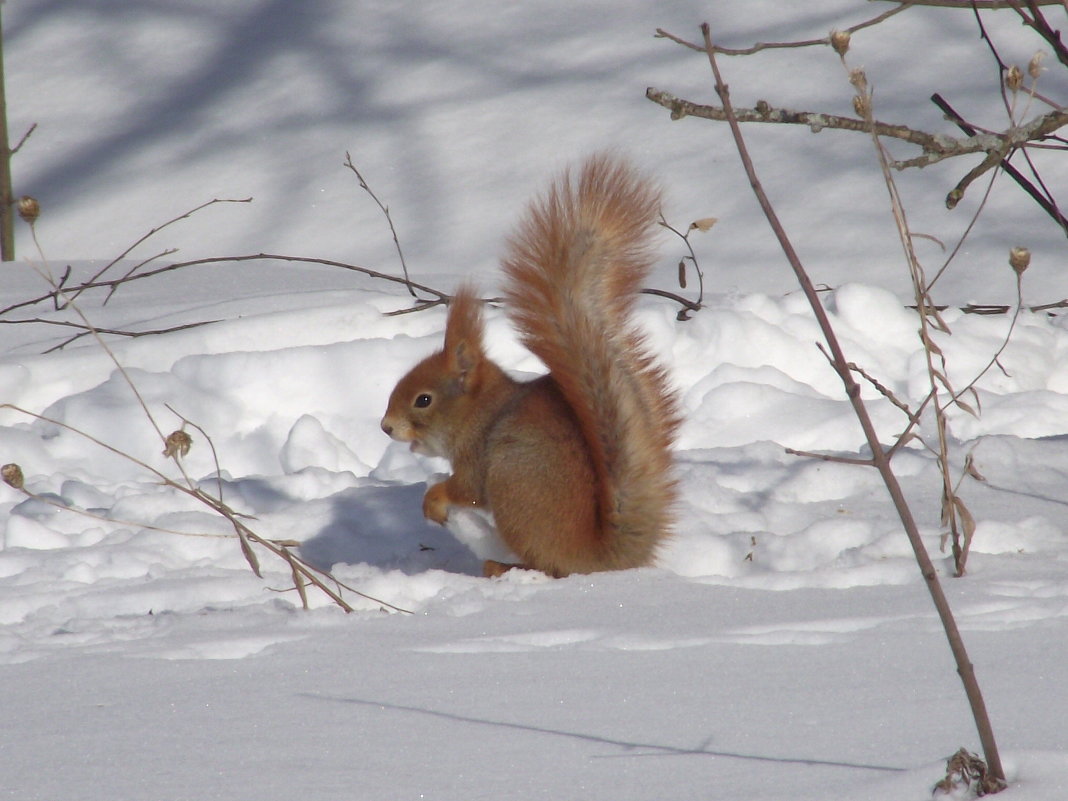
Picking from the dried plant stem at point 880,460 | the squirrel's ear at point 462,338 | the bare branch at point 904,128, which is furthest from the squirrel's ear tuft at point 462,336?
the dried plant stem at point 880,460

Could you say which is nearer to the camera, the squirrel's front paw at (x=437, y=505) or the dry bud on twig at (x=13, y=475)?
the dry bud on twig at (x=13, y=475)

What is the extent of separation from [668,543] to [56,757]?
1427mm

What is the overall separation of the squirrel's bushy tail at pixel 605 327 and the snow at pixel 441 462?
15cm

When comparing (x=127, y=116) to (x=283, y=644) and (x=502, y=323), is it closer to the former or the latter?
(x=502, y=323)

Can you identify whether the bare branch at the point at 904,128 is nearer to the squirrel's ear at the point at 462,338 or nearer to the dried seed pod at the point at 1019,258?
the dried seed pod at the point at 1019,258

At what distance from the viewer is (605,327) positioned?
2396 mm

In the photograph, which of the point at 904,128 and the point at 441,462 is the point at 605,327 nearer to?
the point at 904,128

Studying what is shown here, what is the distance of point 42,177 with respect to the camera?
22.4ft

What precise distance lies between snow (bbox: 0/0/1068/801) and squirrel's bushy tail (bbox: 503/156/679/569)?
15 cm

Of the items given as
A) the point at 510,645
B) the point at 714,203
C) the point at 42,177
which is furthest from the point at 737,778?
the point at 42,177

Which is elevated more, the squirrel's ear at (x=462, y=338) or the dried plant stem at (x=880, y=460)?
the squirrel's ear at (x=462, y=338)

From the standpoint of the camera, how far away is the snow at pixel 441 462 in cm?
138

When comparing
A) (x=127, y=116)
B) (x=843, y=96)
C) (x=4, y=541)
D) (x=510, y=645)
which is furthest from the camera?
(x=127, y=116)

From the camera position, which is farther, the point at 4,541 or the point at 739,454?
the point at 739,454
